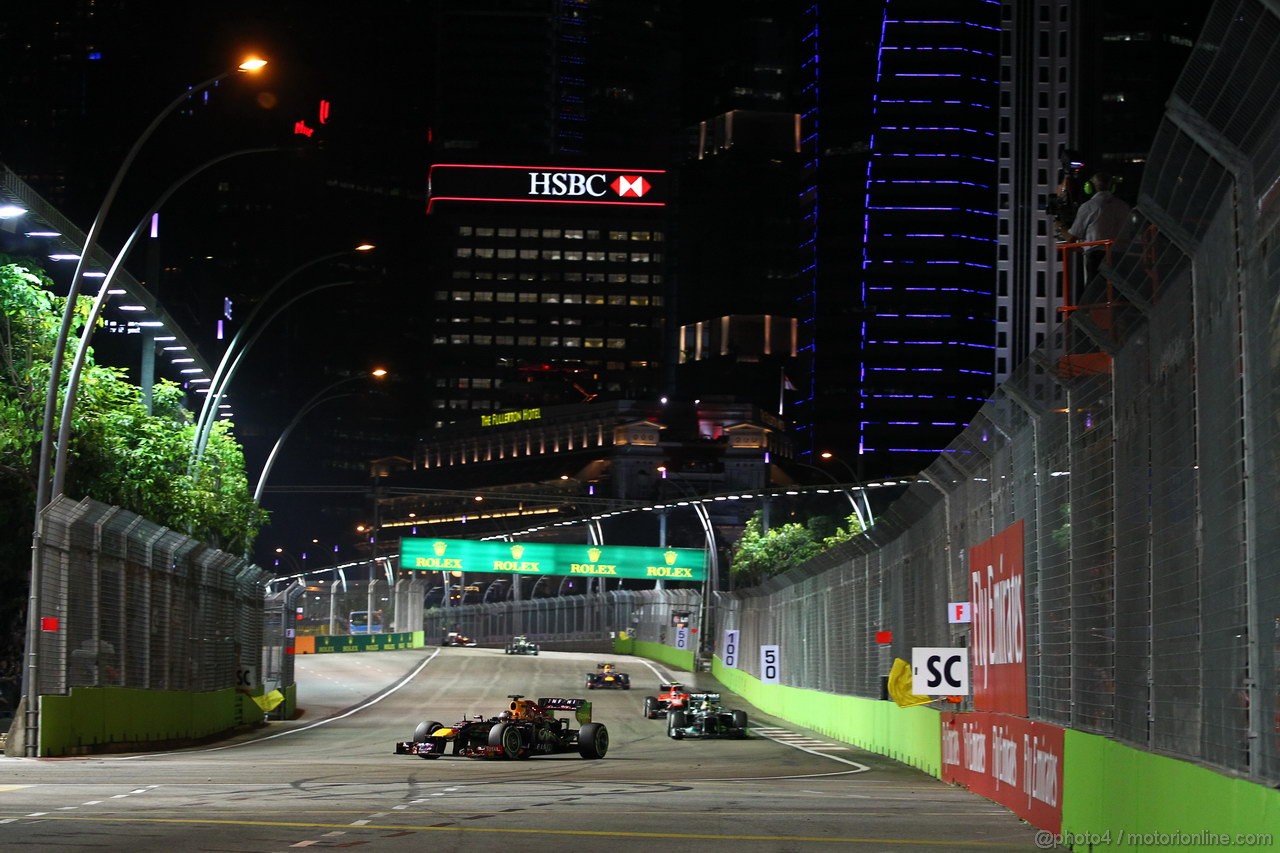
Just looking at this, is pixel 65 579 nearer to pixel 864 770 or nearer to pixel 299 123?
pixel 299 123

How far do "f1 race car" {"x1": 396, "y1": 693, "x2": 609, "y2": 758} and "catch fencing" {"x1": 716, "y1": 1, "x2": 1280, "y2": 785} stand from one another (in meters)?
12.8

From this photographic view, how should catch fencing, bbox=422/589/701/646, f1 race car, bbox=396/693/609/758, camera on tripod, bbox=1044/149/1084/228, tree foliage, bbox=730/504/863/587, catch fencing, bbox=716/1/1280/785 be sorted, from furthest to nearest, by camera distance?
tree foliage, bbox=730/504/863/587 → catch fencing, bbox=422/589/701/646 → f1 race car, bbox=396/693/609/758 → camera on tripod, bbox=1044/149/1084/228 → catch fencing, bbox=716/1/1280/785

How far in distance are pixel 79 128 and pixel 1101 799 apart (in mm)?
78591

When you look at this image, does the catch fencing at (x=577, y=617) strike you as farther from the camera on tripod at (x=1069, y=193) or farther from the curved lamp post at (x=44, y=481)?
the camera on tripod at (x=1069, y=193)

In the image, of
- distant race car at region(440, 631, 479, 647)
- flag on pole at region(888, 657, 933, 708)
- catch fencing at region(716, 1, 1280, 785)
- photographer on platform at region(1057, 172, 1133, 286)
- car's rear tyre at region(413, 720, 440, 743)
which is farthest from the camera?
distant race car at region(440, 631, 479, 647)

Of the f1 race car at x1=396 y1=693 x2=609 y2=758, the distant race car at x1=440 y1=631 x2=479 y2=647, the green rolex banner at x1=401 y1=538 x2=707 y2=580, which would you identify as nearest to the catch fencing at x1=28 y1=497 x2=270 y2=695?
the f1 race car at x1=396 y1=693 x2=609 y2=758

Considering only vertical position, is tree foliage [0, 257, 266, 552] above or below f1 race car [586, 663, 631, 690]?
above

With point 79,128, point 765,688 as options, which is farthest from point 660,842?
point 79,128

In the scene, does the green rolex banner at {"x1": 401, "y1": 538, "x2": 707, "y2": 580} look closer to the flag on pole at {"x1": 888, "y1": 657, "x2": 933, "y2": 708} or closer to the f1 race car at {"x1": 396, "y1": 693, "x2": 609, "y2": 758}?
the f1 race car at {"x1": 396, "y1": 693, "x2": 609, "y2": 758}

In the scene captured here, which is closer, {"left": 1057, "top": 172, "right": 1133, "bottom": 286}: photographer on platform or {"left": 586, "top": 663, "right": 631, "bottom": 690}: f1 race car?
{"left": 1057, "top": 172, "right": 1133, "bottom": 286}: photographer on platform

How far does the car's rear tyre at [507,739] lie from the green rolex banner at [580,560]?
6752 cm

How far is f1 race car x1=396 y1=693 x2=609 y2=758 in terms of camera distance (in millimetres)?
28172

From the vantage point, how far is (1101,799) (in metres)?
11.8

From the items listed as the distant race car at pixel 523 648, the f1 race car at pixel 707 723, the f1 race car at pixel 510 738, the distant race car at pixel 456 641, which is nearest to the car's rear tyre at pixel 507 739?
the f1 race car at pixel 510 738
